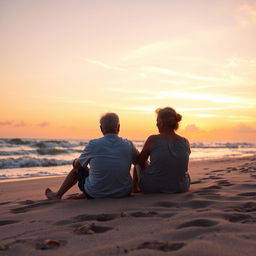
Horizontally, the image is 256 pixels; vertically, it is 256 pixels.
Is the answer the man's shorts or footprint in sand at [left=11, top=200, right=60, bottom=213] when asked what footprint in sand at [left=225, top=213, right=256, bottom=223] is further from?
footprint in sand at [left=11, top=200, right=60, bottom=213]

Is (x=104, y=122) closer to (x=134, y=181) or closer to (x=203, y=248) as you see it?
(x=134, y=181)

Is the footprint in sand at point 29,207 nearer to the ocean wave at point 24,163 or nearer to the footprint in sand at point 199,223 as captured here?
the footprint in sand at point 199,223

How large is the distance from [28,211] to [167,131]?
83.1 inches

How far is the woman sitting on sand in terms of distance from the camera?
15.3 ft

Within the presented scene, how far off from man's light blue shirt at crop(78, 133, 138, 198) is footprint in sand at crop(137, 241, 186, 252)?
2150 millimetres

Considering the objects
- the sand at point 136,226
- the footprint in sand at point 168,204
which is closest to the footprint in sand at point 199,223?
the sand at point 136,226

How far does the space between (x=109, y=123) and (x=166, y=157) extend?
35.7 inches

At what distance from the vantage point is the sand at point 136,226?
222 centimetres

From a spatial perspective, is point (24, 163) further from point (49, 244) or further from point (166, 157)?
point (49, 244)

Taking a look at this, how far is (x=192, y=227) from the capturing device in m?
2.61

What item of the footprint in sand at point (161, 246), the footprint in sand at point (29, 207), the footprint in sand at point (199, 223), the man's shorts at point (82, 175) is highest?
the man's shorts at point (82, 175)

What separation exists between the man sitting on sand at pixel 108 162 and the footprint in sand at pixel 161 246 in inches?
84.7


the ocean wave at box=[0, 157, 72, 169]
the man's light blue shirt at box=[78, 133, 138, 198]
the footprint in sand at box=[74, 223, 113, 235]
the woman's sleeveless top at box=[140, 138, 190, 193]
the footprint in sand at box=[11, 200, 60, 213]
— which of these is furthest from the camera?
the ocean wave at box=[0, 157, 72, 169]

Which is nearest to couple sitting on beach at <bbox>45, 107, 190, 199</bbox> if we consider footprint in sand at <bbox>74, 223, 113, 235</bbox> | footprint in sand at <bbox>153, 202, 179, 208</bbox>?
footprint in sand at <bbox>153, 202, 179, 208</bbox>
